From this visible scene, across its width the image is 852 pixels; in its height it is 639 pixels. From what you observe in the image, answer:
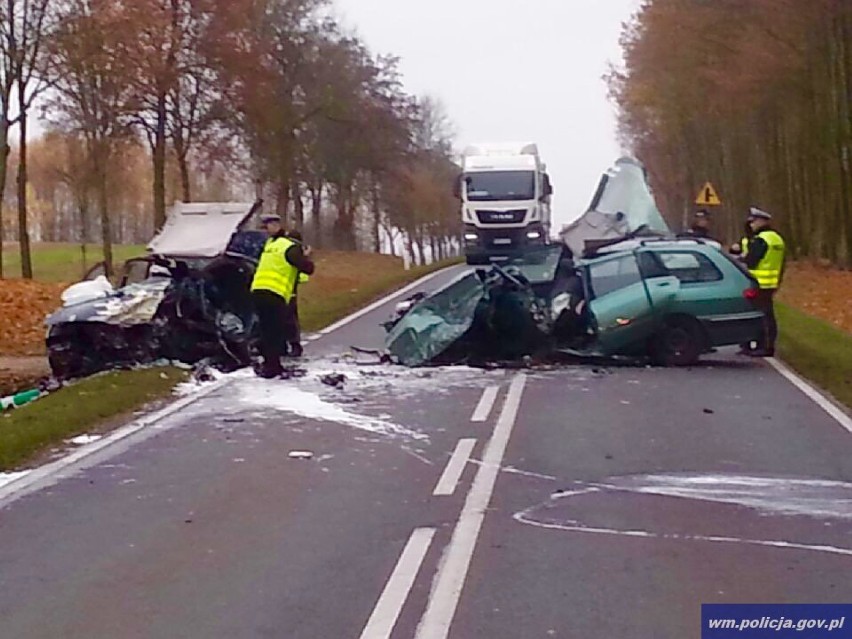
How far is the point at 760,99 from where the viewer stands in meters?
37.1

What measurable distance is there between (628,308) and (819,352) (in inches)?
128

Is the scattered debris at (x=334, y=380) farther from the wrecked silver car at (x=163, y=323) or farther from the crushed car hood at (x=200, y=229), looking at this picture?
the crushed car hood at (x=200, y=229)

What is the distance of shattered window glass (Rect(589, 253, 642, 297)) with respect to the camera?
735 inches

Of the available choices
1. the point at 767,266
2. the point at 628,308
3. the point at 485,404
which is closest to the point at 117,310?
the point at 485,404

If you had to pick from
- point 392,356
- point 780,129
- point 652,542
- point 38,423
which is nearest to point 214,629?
point 652,542

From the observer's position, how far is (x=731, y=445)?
40.2 ft

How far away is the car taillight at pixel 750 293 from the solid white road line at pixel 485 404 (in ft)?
12.4

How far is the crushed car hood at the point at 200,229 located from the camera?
20656 millimetres

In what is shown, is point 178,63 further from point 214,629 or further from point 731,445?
point 214,629

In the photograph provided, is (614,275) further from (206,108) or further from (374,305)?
(206,108)

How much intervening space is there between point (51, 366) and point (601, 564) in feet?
40.8

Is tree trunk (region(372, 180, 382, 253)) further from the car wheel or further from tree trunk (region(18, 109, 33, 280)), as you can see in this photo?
the car wheel

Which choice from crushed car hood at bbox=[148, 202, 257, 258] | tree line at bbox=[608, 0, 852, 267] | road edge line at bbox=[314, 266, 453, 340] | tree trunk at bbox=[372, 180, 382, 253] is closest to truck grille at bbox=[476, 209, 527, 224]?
road edge line at bbox=[314, 266, 453, 340]

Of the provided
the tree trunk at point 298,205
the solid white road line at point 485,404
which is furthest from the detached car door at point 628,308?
the tree trunk at point 298,205
